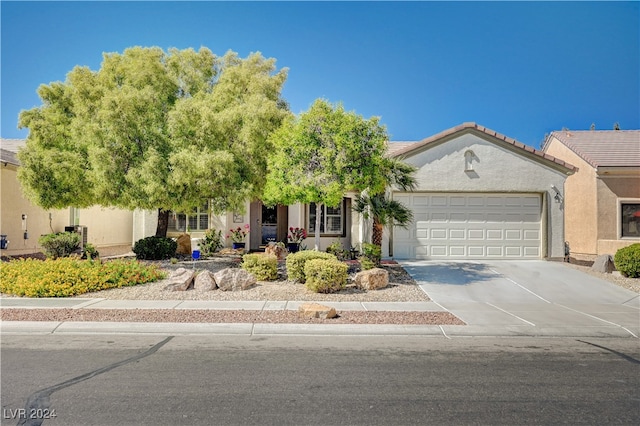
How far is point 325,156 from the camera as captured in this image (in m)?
10.7

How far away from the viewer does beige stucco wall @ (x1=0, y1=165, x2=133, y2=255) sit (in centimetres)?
1540

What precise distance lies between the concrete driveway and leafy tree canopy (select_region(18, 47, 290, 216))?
21.6 feet

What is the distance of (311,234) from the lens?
18.0m

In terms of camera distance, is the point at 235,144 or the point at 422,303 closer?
the point at 422,303

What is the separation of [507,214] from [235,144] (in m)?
10.5

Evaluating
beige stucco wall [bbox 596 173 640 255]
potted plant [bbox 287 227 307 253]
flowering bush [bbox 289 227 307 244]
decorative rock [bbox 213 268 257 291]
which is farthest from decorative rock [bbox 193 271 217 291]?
beige stucco wall [bbox 596 173 640 255]

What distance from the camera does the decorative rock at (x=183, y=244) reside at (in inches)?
669

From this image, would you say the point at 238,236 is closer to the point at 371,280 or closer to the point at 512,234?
the point at 371,280

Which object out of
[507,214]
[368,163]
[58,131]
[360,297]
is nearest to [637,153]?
[507,214]

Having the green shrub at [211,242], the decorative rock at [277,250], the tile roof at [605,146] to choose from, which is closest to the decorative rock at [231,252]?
the green shrub at [211,242]

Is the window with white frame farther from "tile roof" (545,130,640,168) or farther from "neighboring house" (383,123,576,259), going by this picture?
"tile roof" (545,130,640,168)

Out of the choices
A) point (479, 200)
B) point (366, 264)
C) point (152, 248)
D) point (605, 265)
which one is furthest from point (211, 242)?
point (605, 265)

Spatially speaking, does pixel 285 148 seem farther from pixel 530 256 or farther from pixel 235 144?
pixel 530 256

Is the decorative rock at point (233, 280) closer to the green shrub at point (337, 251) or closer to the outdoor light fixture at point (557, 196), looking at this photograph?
the green shrub at point (337, 251)
